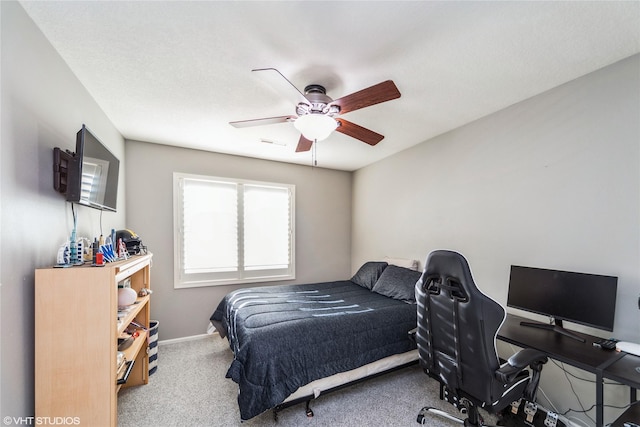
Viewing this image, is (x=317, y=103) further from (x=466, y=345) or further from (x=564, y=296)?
(x=564, y=296)

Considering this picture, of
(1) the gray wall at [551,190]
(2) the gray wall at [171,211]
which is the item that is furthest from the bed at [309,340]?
(1) the gray wall at [551,190]

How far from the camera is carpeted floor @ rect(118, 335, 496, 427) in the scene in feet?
6.50

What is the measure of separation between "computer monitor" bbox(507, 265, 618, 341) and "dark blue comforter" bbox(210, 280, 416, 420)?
93 cm

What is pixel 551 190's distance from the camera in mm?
2096

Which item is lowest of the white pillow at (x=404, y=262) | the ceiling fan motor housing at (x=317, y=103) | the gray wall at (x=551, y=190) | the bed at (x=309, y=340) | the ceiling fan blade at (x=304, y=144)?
the bed at (x=309, y=340)

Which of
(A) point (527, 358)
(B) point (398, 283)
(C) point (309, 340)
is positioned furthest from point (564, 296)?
(C) point (309, 340)

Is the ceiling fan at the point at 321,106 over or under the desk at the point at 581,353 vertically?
over

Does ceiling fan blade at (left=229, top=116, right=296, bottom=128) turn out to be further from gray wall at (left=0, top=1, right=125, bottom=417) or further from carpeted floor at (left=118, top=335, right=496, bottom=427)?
carpeted floor at (left=118, top=335, right=496, bottom=427)

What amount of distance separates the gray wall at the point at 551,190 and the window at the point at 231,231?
207cm

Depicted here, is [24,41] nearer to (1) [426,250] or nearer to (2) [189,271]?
(2) [189,271]

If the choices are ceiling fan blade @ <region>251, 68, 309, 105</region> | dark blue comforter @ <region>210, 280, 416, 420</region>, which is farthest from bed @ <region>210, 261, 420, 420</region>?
ceiling fan blade @ <region>251, 68, 309, 105</region>

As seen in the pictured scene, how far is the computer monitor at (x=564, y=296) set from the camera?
5.41 ft

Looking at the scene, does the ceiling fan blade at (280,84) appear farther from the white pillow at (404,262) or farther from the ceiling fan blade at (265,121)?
the white pillow at (404,262)

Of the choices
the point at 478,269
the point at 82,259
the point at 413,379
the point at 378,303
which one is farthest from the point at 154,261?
the point at 478,269
